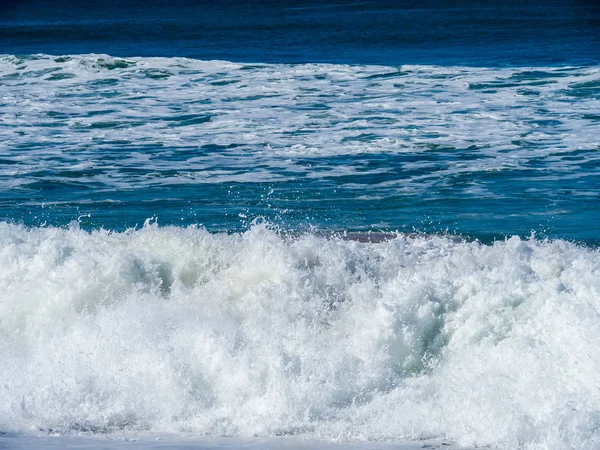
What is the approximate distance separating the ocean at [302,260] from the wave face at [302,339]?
0.06 feet

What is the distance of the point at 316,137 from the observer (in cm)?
1456

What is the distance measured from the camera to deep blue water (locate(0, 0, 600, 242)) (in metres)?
10.9

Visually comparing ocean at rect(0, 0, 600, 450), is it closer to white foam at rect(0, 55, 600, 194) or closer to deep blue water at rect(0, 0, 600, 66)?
white foam at rect(0, 55, 600, 194)

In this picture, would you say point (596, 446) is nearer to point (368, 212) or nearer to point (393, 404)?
point (393, 404)

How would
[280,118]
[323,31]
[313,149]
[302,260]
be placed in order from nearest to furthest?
[302,260] < [313,149] < [280,118] < [323,31]

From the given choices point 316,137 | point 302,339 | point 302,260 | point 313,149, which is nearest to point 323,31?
point 316,137

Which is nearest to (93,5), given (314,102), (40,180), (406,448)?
(314,102)

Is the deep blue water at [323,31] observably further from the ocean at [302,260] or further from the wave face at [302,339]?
the wave face at [302,339]

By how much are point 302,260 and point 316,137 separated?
685cm

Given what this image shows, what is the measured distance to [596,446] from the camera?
550cm

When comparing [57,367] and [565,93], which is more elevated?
[565,93]

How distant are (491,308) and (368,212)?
3966mm

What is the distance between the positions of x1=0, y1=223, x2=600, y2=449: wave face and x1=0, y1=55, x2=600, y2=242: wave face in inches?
87.9

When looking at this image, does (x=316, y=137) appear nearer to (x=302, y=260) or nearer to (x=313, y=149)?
(x=313, y=149)
